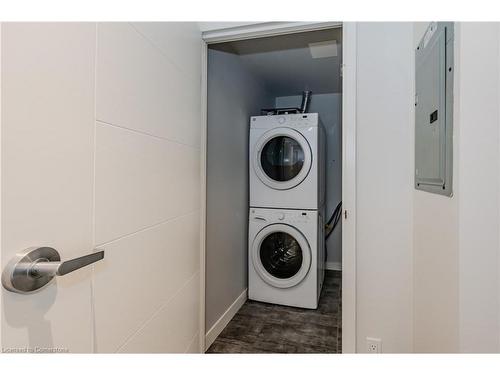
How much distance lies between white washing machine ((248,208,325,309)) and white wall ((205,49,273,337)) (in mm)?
129

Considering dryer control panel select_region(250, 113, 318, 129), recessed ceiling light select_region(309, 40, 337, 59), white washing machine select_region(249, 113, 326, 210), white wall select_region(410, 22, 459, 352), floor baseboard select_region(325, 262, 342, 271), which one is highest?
recessed ceiling light select_region(309, 40, 337, 59)

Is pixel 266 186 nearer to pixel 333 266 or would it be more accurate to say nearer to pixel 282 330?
pixel 282 330

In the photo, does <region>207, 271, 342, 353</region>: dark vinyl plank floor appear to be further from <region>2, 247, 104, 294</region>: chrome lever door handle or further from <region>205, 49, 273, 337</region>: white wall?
<region>2, 247, 104, 294</region>: chrome lever door handle

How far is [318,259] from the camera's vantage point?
2518mm

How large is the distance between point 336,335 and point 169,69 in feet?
6.76

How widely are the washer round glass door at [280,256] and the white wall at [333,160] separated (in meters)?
1.15

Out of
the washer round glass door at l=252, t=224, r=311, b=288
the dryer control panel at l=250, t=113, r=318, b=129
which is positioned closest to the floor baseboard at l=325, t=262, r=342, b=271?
the washer round glass door at l=252, t=224, r=311, b=288

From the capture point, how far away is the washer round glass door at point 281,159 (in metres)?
2.47

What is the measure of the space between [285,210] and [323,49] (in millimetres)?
1371

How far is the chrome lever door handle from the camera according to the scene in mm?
542

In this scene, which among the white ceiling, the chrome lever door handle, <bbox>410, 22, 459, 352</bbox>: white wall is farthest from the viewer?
the white ceiling

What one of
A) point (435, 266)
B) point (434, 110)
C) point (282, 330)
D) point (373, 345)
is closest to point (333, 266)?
point (282, 330)

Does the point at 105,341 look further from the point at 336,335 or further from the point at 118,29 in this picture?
the point at 336,335
